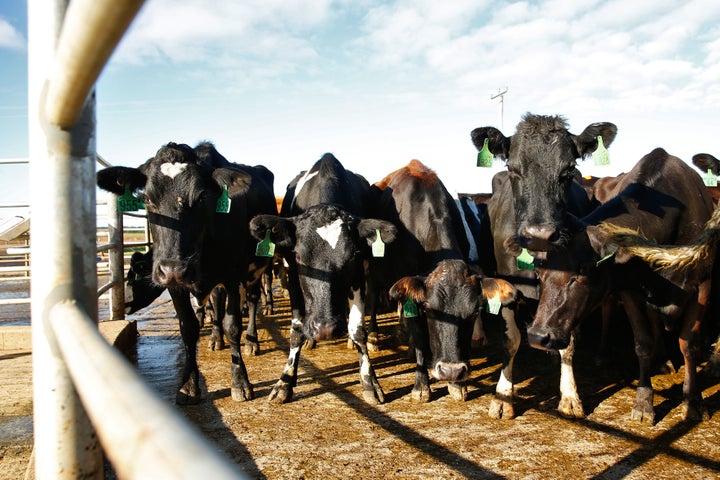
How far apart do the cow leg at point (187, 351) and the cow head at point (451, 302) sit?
1806 mm

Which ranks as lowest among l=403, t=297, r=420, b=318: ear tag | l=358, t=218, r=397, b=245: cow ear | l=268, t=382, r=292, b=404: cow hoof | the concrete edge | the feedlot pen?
the feedlot pen

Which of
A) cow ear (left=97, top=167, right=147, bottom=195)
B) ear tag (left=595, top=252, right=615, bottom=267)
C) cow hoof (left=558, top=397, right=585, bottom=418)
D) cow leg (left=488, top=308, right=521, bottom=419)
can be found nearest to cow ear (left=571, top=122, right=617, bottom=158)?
ear tag (left=595, top=252, right=615, bottom=267)

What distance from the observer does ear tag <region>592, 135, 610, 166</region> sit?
481 cm

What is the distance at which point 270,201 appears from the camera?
6895 millimetres

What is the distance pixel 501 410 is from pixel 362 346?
129cm

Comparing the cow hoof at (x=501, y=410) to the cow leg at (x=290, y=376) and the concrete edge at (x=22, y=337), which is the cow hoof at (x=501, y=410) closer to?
the cow leg at (x=290, y=376)

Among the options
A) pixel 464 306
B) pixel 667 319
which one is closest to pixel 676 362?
pixel 667 319

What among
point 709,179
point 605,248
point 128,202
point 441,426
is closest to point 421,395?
point 441,426

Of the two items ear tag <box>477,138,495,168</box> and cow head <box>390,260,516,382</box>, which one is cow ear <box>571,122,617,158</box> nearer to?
ear tag <box>477,138,495,168</box>

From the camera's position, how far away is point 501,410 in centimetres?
432

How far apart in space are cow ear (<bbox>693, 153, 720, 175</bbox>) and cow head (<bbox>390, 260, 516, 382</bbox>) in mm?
2919

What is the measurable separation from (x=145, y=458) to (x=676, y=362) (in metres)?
6.38

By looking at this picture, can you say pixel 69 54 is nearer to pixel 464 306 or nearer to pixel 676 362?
pixel 464 306

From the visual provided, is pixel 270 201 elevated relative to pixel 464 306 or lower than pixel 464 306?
elevated
